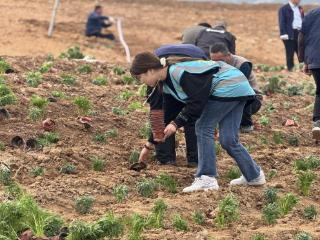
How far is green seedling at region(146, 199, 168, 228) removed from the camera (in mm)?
6048

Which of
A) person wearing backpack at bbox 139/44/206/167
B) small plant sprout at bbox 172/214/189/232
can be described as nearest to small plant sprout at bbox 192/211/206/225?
small plant sprout at bbox 172/214/189/232

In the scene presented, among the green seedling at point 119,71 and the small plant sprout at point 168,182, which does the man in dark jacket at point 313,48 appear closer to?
the small plant sprout at point 168,182

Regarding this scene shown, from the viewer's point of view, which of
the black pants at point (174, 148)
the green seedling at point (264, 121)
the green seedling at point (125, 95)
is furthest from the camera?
the green seedling at point (125, 95)

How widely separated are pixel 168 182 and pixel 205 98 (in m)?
0.89

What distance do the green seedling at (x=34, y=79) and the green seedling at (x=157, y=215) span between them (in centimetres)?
478

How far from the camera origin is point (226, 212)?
638cm

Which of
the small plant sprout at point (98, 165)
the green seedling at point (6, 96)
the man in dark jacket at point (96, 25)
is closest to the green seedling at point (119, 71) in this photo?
the green seedling at point (6, 96)

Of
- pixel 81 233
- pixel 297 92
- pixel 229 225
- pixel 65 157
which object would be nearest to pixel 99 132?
pixel 65 157

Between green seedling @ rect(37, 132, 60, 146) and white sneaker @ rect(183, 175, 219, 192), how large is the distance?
1774mm

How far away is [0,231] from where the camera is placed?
563cm

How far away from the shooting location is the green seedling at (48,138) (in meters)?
8.39

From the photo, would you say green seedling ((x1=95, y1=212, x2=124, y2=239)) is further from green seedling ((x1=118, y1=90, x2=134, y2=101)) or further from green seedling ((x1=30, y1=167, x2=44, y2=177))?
green seedling ((x1=118, y1=90, x2=134, y2=101))

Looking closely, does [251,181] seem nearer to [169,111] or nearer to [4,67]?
[169,111]

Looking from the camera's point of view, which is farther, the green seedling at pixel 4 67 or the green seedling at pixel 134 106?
the green seedling at pixel 4 67
